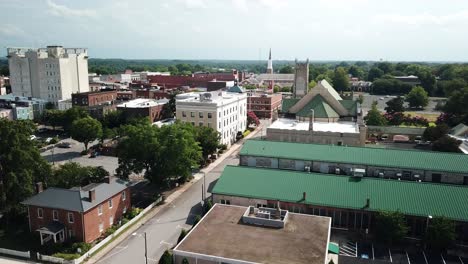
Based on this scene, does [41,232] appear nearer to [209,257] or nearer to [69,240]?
[69,240]

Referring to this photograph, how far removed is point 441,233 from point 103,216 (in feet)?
102

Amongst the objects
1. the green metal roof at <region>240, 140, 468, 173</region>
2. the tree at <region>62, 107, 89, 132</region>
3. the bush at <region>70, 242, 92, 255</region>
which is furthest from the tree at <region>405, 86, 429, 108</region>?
the bush at <region>70, 242, 92, 255</region>

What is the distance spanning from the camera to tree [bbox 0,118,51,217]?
38.8 meters

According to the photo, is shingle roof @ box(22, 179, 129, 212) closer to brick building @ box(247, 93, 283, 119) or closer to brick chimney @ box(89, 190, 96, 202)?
brick chimney @ box(89, 190, 96, 202)

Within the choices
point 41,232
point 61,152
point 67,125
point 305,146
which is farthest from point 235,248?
point 67,125

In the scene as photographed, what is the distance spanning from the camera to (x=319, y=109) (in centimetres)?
6950

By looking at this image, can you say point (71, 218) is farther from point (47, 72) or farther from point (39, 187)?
point (47, 72)

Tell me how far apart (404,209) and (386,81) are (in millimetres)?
145936

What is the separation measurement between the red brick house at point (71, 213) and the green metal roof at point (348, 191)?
11.8m

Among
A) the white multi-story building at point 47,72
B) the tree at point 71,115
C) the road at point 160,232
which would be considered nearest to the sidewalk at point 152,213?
the road at point 160,232

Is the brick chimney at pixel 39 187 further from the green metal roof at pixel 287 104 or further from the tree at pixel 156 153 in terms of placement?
the green metal roof at pixel 287 104

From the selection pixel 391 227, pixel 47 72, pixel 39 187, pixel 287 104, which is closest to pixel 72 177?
pixel 39 187

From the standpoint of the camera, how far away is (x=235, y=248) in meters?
28.0

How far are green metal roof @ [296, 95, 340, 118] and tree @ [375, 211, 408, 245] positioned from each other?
1454 inches
